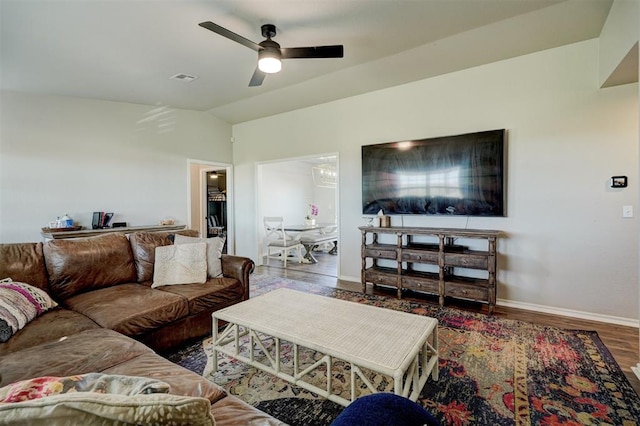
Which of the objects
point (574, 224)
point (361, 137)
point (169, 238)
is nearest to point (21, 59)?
point (169, 238)

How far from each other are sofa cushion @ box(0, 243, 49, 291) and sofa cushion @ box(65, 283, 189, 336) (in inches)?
11.1

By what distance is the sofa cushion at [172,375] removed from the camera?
1.26 m

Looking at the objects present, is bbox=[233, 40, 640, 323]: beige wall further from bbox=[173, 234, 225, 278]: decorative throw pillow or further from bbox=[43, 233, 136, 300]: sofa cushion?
bbox=[43, 233, 136, 300]: sofa cushion

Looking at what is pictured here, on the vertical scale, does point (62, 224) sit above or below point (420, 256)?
above

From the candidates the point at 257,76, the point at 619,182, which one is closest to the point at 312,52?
the point at 257,76

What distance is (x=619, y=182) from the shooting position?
291cm

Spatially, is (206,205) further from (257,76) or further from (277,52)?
(277,52)

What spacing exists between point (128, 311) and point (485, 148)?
3869 millimetres

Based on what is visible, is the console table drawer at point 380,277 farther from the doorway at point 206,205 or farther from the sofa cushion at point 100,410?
the doorway at point 206,205

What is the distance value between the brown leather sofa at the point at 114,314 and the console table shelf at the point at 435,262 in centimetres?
180

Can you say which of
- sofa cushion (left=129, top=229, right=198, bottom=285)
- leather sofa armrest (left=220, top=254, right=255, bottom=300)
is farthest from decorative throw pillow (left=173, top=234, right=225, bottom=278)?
sofa cushion (left=129, top=229, right=198, bottom=285)

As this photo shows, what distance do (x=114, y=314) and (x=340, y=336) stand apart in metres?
1.63

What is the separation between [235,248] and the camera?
6.14m

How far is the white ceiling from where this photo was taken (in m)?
2.45
